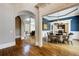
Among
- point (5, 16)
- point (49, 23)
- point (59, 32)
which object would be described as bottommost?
point (59, 32)

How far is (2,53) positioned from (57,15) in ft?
5.48

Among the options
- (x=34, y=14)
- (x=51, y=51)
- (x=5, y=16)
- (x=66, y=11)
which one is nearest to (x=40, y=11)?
(x=34, y=14)

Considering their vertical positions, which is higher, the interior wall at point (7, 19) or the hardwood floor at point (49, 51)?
the interior wall at point (7, 19)

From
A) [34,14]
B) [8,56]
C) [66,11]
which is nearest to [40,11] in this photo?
[34,14]

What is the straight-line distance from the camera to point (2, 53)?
2.56m

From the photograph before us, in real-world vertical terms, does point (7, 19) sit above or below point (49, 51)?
above

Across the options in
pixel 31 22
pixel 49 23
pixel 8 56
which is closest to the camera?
pixel 8 56

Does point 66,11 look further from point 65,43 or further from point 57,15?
point 65,43

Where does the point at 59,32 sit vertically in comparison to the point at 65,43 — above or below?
above

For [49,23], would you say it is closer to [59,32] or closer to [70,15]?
[59,32]

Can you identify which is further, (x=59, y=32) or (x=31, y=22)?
(x=31, y=22)

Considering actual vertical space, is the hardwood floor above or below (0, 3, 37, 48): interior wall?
below

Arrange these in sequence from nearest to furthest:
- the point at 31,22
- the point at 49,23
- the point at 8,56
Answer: the point at 8,56
the point at 49,23
the point at 31,22

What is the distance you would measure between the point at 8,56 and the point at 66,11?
5.94 feet
